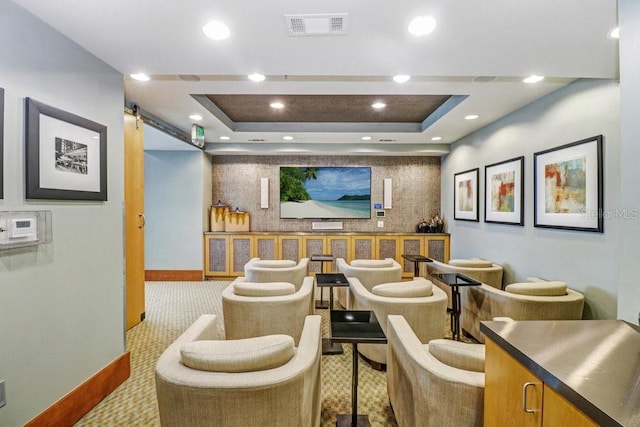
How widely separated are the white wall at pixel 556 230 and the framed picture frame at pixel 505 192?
0.08m

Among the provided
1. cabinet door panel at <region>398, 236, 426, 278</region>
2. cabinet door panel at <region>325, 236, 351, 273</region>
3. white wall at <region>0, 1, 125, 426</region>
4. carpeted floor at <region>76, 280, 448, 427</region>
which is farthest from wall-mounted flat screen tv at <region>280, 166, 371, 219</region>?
white wall at <region>0, 1, 125, 426</region>

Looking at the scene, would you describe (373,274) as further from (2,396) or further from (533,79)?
(2,396)

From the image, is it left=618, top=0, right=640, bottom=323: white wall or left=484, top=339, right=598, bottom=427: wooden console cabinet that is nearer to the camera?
left=484, top=339, right=598, bottom=427: wooden console cabinet

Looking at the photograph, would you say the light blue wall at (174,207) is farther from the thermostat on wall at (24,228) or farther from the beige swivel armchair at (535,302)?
the beige swivel armchair at (535,302)

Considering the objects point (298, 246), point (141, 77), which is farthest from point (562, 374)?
point (298, 246)

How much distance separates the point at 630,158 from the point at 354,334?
5.37ft

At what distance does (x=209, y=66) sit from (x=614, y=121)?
331 cm

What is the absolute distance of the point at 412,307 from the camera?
2.61 meters

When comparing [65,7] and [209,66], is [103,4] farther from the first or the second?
[209,66]

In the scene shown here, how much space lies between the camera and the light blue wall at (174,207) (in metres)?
5.95

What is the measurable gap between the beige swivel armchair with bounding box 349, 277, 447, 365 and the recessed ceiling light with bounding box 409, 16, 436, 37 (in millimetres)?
1940

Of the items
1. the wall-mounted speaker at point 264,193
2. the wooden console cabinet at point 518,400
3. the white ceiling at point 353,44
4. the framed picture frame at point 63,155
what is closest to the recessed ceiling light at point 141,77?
the white ceiling at point 353,44

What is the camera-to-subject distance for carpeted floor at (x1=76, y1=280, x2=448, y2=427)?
2.20 m

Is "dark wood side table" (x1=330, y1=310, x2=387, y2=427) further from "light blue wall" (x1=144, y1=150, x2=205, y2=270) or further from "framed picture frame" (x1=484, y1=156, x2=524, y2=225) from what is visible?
"light blue wall" (x1=144, y1=150, x2=205, y2=270)
